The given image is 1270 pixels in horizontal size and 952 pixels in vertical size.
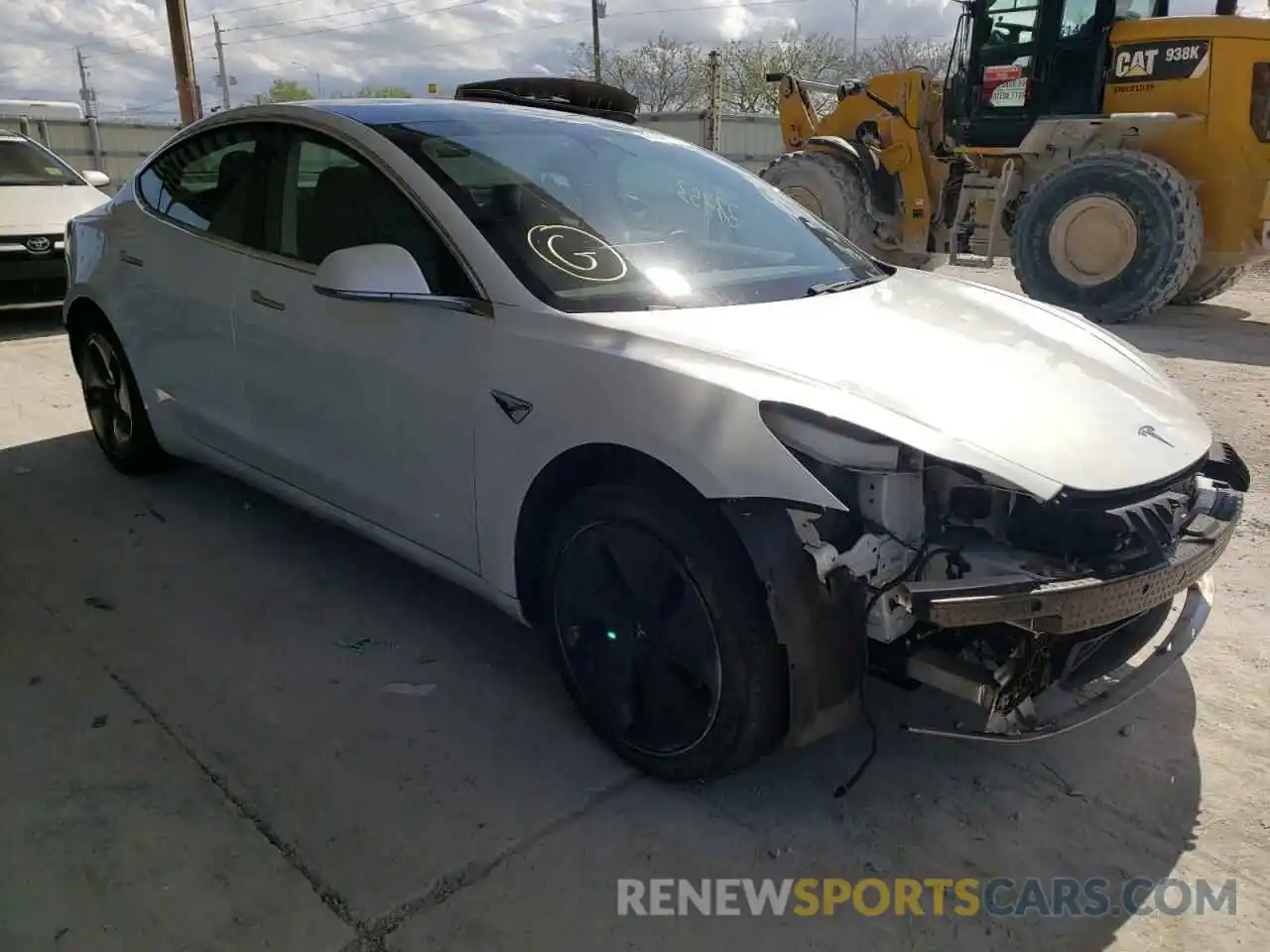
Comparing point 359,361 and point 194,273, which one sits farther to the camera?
point 194,273

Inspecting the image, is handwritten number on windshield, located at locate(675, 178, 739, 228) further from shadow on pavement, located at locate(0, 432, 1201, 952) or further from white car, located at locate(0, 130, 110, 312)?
white car, located at locate(0, 130, 110, 312)

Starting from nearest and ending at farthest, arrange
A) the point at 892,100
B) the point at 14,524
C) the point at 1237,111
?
the point at 14,524 < the point at 1237,111 < the point at 892,100

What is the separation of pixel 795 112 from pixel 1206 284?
478 centimetres

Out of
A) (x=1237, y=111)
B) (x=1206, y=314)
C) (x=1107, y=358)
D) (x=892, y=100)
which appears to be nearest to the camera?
(x=1107, y=358)

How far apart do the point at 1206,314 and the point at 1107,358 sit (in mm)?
7441

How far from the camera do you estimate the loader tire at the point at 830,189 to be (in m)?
9.67

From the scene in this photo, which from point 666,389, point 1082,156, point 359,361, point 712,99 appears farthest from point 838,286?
point 712,99

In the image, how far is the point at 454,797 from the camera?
2.40 m

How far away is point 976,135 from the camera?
29.8 ft

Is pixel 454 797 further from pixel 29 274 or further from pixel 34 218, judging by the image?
pixel 34 218

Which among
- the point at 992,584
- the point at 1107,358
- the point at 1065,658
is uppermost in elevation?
the point at 1107,358

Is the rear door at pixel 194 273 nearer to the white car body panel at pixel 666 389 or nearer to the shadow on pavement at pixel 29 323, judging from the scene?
the white car body panel at pixel 666 389

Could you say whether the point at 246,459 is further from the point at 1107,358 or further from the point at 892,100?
the point at 892,100

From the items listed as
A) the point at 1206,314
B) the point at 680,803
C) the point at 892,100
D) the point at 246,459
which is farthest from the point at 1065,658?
the point at 892,100
